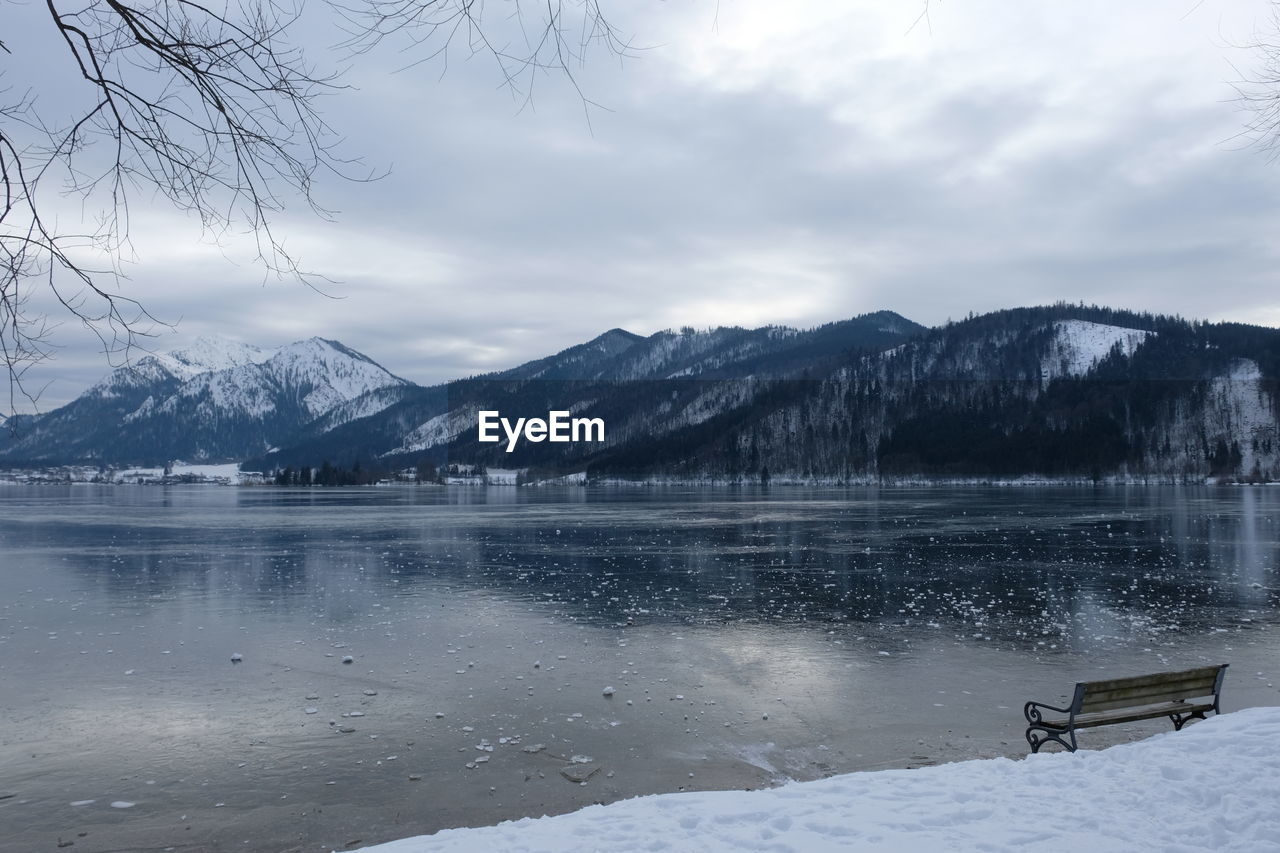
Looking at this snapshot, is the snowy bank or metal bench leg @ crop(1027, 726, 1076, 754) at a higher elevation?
the snowy bank

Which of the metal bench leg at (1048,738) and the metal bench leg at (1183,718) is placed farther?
the metal bench leg at (1183,718)

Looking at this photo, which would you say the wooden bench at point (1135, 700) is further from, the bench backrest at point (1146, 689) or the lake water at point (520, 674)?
the lake water at point (520, 674)

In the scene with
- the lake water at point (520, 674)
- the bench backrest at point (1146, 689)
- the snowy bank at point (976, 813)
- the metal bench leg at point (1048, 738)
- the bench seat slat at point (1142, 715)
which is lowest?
the lake water at point (520, 674)

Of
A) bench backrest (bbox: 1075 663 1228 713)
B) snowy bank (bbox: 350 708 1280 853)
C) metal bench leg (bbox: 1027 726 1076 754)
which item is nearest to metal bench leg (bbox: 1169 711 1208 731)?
bench backrest (bbox: 1075 663 1228 713)

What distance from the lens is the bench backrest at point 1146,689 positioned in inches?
362

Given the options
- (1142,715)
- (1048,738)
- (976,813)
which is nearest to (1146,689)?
(1142,715)

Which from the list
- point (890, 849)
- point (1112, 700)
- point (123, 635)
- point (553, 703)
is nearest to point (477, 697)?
point (553, 703)

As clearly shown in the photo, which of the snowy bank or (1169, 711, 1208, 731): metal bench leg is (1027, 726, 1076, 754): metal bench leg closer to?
the snowy bank

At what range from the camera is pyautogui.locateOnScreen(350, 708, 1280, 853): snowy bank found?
20.6ft

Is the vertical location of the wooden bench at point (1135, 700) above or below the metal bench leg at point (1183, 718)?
above

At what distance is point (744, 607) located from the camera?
20.8 metres

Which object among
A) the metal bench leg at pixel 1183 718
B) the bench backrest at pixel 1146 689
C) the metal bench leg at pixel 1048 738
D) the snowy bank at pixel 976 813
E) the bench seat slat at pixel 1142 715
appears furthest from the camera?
the metal bench leg at pixel 1183 718

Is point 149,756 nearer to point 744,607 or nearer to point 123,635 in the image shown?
point 123,635

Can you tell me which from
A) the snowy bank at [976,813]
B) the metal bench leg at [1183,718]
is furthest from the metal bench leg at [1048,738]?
the metal bench leg at [1183,718]
